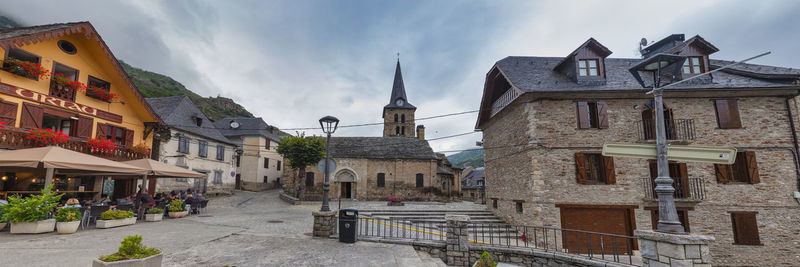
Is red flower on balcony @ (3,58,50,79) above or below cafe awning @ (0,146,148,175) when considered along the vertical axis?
above

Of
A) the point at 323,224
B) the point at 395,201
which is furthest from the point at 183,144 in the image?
the point at 323,224

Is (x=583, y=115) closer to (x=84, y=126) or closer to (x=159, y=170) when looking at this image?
(x=159, y=170)

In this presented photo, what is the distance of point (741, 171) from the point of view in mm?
12602

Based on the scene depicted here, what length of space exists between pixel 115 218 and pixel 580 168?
16675mm

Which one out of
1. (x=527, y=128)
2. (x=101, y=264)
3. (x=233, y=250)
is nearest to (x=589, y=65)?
(x=527, y=128)

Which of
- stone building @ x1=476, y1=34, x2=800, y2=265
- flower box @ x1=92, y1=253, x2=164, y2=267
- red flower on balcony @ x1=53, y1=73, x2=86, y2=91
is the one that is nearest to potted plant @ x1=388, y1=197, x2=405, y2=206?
stone building @ x1=476, y1=34, x2=800, y2=265

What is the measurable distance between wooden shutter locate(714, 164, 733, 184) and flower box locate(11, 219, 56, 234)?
22.7 meters

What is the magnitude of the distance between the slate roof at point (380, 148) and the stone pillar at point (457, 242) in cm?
1863

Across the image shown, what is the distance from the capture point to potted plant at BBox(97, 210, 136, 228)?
950cm

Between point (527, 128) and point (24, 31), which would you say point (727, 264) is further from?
point (24, 31)

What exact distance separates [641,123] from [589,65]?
3.29 metres

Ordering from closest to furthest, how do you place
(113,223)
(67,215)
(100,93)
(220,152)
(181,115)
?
(67,215) → (113,223) → (100,93) → (181,115) → (220,152)

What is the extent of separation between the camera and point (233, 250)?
7.17m

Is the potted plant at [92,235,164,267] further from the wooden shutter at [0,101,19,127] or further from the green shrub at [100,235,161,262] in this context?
the wooden shutter at [0,101,19,127]
